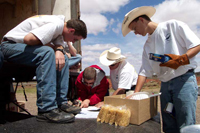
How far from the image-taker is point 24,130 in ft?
4.31

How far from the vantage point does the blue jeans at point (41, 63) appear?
1.56m

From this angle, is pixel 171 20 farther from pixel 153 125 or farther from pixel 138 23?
pixel 153 125

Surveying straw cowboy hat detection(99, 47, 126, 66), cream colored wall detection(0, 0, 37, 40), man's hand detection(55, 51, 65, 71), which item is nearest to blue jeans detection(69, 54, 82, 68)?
straw cowboy hat detection(99, 47, 126, 66)

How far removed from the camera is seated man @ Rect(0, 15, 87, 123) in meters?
1.56

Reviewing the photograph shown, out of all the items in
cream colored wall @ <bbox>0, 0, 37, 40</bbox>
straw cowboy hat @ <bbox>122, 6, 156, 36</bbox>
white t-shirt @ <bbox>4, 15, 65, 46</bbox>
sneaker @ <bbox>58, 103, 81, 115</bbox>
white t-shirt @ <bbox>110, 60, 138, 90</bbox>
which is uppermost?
cream colored wall @ <bbox>0, 0, 37, 40</bbox>

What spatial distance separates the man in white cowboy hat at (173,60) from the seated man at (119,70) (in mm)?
594

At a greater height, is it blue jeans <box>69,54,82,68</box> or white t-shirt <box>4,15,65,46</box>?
white t-shirt <box>4,15,65,46</box>

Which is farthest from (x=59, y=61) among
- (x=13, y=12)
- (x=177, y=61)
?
(x=13, y=12)

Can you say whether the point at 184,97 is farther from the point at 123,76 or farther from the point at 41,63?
the point at 41,63

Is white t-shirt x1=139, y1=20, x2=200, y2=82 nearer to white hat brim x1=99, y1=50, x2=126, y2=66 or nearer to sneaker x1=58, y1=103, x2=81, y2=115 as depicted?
white hat brim x1=99, y1=50, x2=126, y2=66

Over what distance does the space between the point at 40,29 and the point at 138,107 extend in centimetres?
119

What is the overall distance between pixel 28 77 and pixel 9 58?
3.08 feet

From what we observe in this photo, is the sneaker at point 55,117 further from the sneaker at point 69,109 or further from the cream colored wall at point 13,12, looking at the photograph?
the cream colored wall at point 13,12

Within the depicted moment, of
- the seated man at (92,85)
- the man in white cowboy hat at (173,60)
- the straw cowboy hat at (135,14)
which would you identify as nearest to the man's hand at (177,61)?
the man in white cowboy hat at (173,60)
